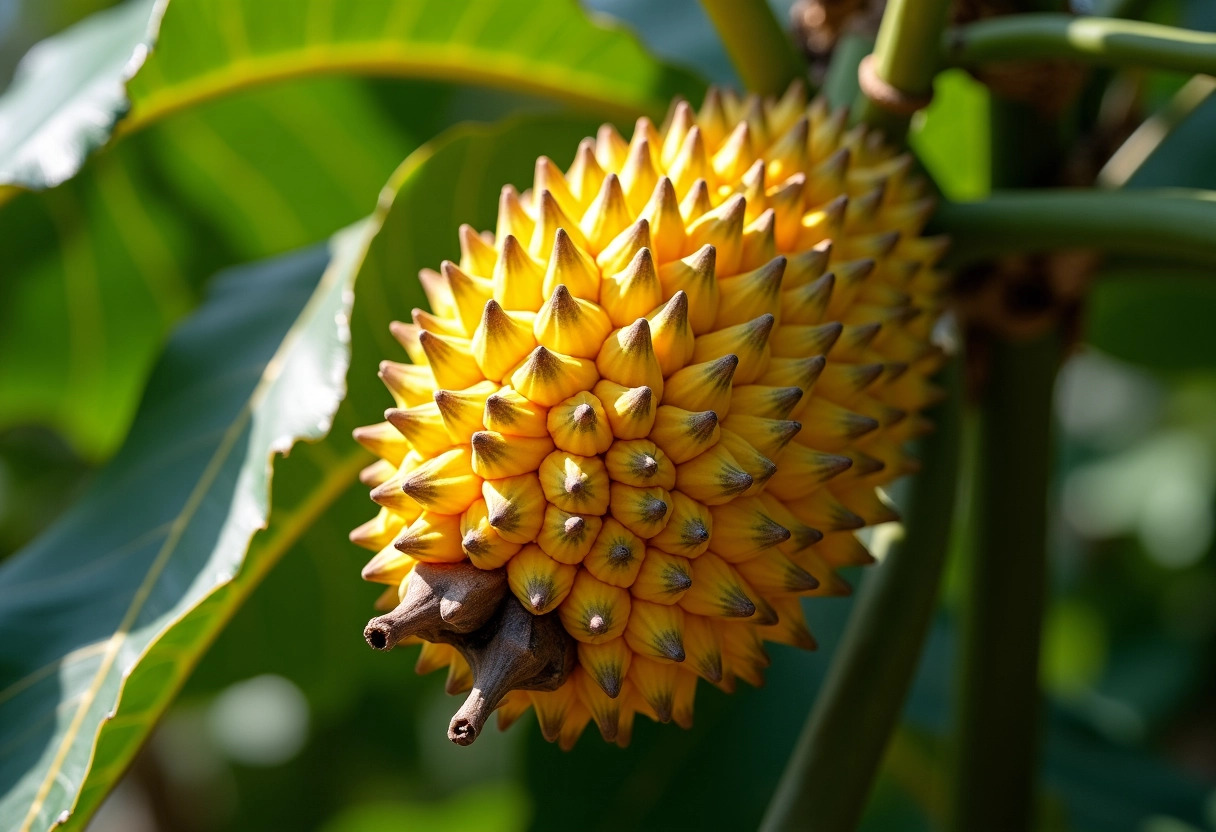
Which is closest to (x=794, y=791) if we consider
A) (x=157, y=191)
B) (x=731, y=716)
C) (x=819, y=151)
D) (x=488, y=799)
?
(x=819, y=151)

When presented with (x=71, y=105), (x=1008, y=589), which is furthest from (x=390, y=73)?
(x=1008, y=589)

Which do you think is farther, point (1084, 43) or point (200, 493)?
point (200, 493)

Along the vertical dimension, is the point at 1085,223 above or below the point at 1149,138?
above

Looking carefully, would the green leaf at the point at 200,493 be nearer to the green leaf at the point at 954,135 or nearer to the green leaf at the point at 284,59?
the green leaf at the point at 284,59

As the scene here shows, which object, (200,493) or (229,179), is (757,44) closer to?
(200,493)

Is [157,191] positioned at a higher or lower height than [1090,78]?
higher

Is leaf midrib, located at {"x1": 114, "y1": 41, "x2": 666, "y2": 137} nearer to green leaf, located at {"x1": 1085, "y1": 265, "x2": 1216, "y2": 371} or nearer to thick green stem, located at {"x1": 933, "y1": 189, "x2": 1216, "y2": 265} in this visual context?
thick green stem, located at {"x1": 933, "y1": 189, "x2": 1216, "y2": 265}

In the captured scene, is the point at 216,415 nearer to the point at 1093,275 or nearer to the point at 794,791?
the point at 794,791
